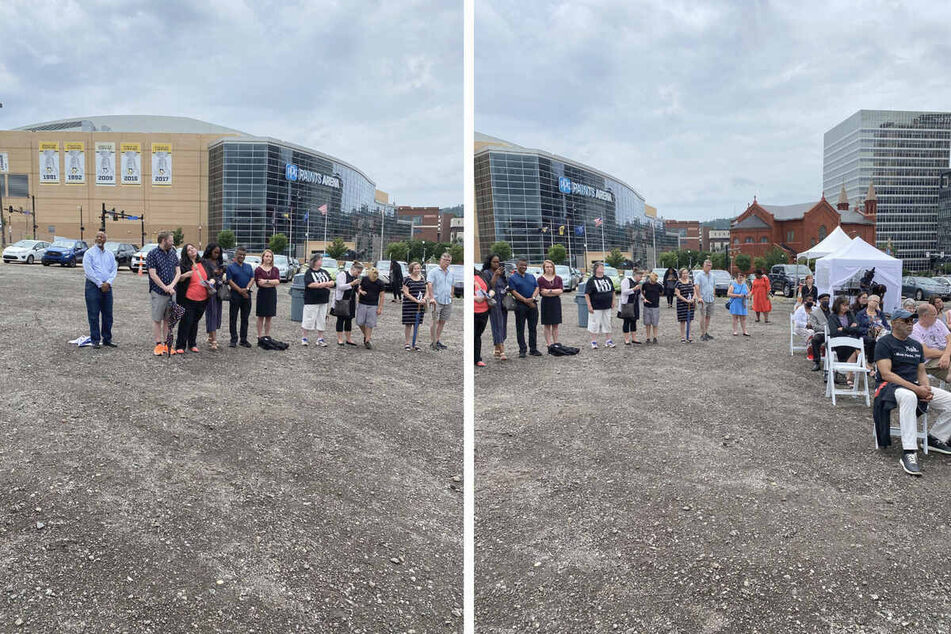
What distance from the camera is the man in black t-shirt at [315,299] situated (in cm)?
1034

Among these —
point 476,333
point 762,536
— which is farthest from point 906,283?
point 762,536

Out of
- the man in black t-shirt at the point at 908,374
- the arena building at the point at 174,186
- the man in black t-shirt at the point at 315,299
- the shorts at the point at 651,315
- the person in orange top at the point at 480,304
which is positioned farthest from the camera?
the arena building at the point at 174,186

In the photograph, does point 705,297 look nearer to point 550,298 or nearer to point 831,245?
point 550,298

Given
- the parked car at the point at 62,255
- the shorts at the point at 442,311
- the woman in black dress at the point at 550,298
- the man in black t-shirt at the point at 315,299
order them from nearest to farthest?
the man in black t-shirt at the point at 315,299
the woman in black dress at the point at 550,298
the shorts at the point at 442,311
the parked car at the point at 62,255

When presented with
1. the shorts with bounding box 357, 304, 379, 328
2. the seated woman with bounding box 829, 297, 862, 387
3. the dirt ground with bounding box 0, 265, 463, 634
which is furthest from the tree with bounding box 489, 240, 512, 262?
the dirt ground with bounding box 0, 265, 463, 634

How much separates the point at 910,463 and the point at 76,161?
9379 cm

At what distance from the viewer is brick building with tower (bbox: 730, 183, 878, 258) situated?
9844 cm

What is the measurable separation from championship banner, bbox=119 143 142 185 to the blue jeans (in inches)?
3238

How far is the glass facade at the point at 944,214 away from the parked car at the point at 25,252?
11973cm

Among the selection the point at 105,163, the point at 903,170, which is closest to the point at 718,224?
the point at 903,170

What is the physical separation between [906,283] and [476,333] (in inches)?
1160

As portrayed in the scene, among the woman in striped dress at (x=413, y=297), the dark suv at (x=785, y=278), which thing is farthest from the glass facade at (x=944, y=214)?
the woman in striped dress at (x=413, y=297)

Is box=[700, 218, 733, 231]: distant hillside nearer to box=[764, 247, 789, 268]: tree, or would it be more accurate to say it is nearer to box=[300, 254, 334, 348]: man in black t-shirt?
box=[764, 247, 789, 268]: tree

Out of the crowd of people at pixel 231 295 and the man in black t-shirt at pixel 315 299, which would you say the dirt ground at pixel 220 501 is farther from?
the man in black t-shirt at pixel 315 299
